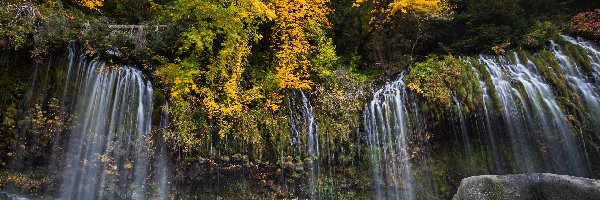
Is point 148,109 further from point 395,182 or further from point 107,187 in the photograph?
point 395,182

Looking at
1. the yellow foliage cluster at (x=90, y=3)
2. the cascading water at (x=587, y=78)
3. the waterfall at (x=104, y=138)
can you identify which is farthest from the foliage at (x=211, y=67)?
the cascading water at (x=587, y=78)

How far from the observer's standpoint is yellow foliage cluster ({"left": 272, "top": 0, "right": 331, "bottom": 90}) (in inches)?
420

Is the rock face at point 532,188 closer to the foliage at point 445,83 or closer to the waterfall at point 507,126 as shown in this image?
the waterfall at point 507,126

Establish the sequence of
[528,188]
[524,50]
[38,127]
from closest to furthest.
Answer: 1. [528,188]
2. [38,127]
3. [524,50]

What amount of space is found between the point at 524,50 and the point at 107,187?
1179cm

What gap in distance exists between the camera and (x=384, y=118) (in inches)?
427

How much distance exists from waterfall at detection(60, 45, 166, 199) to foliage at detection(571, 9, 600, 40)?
483 inches

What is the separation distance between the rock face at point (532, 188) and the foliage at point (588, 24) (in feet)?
31.3

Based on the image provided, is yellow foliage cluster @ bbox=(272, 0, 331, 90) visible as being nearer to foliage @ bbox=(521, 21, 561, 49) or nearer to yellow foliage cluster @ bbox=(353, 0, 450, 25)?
yellow foliage cluster @ bbox=(353, 0, 450, 25)

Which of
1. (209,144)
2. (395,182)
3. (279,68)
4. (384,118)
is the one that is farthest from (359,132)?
(209,144)

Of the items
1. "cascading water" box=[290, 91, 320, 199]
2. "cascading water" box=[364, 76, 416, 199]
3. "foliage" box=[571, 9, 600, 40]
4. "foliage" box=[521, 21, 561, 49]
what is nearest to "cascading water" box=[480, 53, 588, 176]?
"foliage" box=[521, 21, 561, 49]

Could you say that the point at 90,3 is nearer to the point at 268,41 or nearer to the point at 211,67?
the point at 211,67

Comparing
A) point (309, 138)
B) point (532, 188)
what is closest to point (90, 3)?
point (309, 138)

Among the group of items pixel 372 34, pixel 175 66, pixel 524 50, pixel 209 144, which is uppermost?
pixel 372 34
